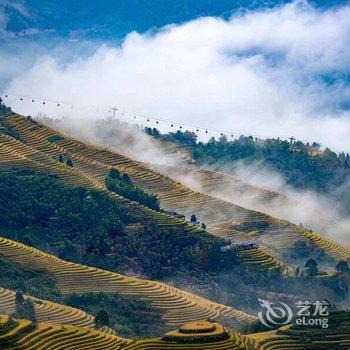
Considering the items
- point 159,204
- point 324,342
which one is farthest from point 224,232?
point 324,342

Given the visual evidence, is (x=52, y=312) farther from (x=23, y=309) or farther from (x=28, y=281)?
(x=28, y=281)

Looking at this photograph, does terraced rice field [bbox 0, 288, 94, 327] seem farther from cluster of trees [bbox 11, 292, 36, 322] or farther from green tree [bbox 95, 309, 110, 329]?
green tree [bbox 95, 309, 110, 329]

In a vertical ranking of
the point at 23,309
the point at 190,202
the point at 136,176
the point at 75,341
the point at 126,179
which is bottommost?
the point at 75,341

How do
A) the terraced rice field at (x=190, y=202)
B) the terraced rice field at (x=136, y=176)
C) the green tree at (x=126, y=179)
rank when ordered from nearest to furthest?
the terraced rice field at (x=190, y=202), the terraced rice field at (x=136, y=176), the green tree at (x=126, y=179)

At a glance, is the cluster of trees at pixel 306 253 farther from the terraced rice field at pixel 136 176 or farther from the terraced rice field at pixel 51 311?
the terraced rice field at pixel 51 311

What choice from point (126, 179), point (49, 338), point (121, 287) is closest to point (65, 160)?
point (126, 179)

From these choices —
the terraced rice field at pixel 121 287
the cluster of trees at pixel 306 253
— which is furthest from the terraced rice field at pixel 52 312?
the cluster of trees at pixel 306 253

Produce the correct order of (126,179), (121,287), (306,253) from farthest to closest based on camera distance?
(126,179) < (306,253) < (121,287)
